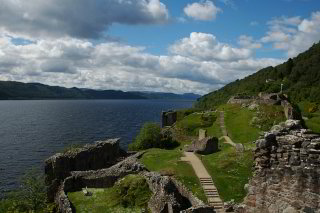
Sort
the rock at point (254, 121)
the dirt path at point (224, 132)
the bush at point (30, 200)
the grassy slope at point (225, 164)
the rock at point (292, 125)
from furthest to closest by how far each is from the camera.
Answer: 1. the rock at point (254, 121)
2. the dirt path at point (224, 132)
3. the bush at point (30, 200)
4. the grassy slope at point (225, 164)
5. the rock at point (292, 125)

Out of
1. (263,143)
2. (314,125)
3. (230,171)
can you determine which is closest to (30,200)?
(230,171)

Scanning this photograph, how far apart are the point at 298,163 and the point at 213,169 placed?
1258 inches

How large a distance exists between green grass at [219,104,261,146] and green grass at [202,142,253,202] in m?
8.10

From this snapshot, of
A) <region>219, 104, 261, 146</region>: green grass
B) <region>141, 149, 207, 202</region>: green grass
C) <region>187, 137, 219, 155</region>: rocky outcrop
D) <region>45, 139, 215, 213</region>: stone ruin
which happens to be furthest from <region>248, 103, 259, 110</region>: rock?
<region>45, 139, 215, 213</region>: stone ruin

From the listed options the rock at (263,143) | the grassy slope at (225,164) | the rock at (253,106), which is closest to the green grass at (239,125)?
the grassy slope at (225,164)

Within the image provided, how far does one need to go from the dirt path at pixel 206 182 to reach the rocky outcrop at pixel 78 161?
47.5 feet

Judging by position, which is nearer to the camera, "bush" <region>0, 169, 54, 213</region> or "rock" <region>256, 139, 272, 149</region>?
"rock" <region>256, 139, 272, 149</region>

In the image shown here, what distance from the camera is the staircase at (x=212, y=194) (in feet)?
120

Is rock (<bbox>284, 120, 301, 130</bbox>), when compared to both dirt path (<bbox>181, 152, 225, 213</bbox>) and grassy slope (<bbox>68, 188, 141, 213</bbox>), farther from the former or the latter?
grassy slope (<bbox>68, 188, 141, 213</bbox>)

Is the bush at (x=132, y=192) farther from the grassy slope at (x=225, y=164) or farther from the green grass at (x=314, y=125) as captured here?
the green grass at (x=314, y=125)

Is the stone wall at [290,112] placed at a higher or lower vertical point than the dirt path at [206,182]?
higher

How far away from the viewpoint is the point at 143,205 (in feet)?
117

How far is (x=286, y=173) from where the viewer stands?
15.0 metres

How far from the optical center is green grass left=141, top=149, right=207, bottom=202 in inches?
1593
